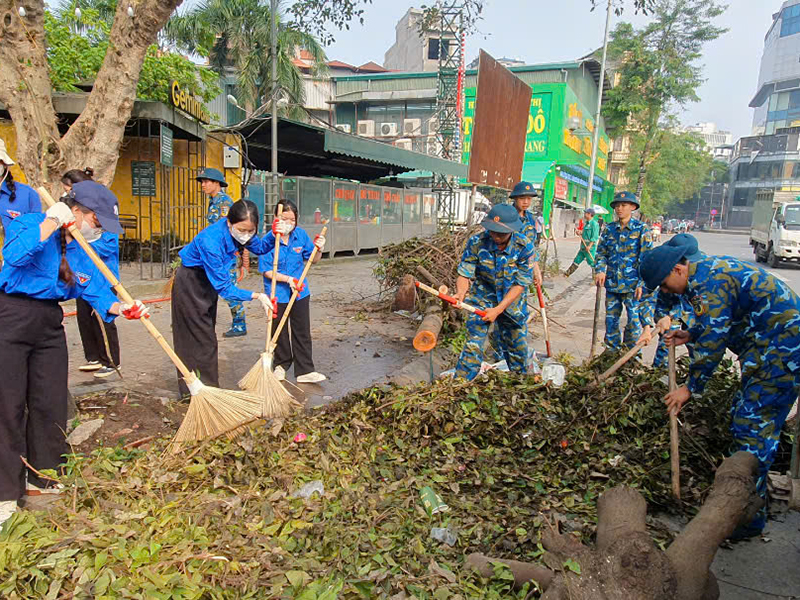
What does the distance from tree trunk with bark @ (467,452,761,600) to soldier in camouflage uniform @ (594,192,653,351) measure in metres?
3.64

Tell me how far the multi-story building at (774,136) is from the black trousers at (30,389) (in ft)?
225

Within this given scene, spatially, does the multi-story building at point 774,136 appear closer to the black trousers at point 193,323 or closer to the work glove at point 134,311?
the black trousers at point 193,323

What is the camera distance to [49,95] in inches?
256

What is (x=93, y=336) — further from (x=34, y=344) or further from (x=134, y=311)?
(x=34, y=344)

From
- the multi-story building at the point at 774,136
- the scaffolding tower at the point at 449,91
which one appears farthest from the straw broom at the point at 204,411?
the multi-story building at the point at 774,136

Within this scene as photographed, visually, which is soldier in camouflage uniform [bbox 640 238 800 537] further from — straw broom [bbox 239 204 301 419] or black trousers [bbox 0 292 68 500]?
black trousers [bbox 0 292 68 500]

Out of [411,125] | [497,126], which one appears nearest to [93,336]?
[497,126]

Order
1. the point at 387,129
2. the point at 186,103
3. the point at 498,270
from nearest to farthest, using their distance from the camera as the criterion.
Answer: the point at 498,270 < the point at 186,103 < the point at 387,129

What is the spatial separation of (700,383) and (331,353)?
4.46 m

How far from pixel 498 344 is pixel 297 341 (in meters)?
1.99

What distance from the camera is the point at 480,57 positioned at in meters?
7.62

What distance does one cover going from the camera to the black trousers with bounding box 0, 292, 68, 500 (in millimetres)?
2964

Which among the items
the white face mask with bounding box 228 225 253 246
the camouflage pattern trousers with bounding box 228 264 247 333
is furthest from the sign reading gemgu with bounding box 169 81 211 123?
the white face mask with bounding box 228 225 253 246

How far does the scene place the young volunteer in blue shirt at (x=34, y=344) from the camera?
292cm
